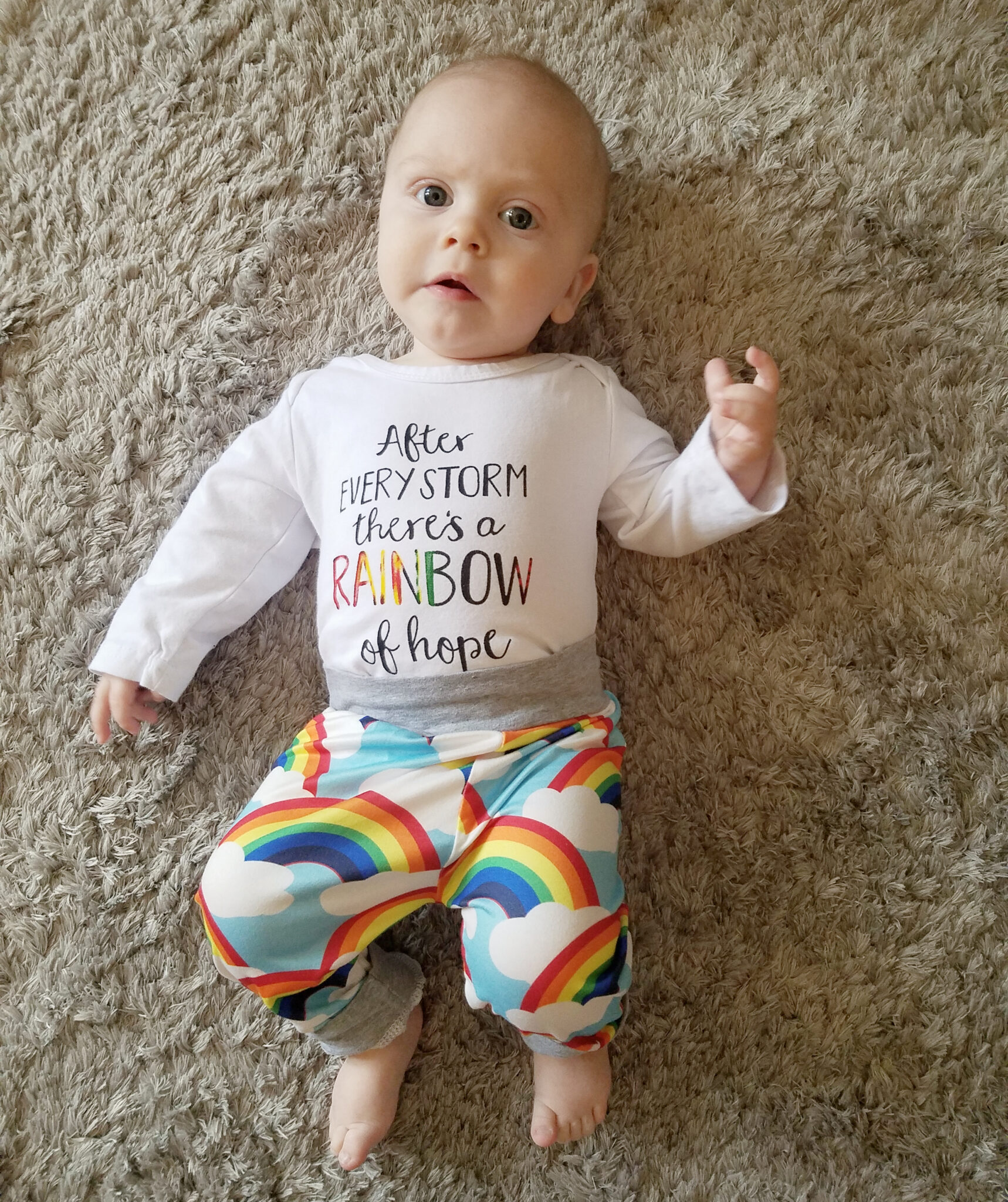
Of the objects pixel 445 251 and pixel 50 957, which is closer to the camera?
pixel 445 251

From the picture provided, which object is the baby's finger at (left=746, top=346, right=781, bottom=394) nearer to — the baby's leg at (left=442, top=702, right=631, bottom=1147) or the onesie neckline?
the onesie neckline

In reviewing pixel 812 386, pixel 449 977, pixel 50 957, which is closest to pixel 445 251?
pixel 812 386

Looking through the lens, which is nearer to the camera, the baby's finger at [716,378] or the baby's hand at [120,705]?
the baby's finger at [716,378]

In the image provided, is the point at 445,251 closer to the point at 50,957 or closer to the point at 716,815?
the point at 716,815

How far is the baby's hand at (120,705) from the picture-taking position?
0.94 m

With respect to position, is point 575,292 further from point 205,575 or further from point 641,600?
point 205,575

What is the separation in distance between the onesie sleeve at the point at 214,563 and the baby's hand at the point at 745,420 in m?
0.46

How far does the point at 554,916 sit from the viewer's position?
79cm

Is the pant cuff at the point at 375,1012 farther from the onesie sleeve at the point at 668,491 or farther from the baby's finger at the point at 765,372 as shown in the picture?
the baby's finger at the point at 765,372

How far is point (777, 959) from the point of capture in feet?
3.10

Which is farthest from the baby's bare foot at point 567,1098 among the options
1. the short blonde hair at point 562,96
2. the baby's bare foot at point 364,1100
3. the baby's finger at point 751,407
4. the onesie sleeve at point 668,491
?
the short blonde hair at point 562,96

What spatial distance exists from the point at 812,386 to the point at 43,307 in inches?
36.7

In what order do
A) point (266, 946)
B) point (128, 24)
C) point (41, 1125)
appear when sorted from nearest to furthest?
point (266, 946) → point (41, 1125) → point (128, 24)

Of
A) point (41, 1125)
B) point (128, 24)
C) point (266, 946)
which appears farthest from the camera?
point (128, 24)
